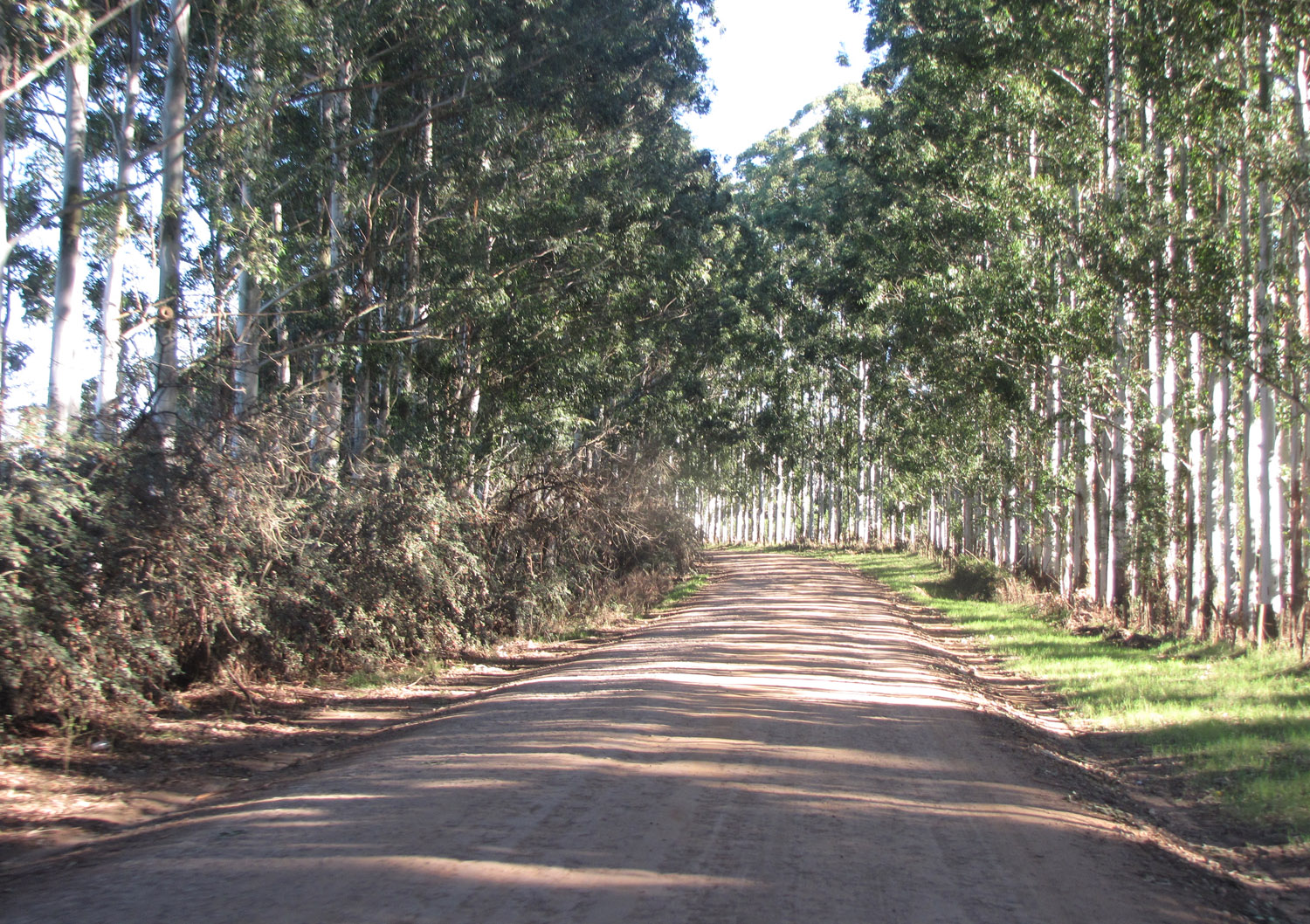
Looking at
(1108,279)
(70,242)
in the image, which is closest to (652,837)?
(70,242)

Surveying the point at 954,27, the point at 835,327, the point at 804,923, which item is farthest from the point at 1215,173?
the point at 835,327

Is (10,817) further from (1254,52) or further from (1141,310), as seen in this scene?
(1254,52)

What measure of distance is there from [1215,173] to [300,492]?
15624mm

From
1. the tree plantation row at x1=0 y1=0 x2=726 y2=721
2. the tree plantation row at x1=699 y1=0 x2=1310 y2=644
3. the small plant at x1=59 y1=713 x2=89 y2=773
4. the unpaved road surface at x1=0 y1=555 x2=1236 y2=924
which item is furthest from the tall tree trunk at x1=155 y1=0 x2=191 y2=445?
the tree plantation row at x1=699 y1=0 x2=1310 y2=644

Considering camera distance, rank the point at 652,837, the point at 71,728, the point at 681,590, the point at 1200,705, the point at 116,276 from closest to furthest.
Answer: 1. the point at 652,837
2. the point at 71,728
3. the point at 1200,705
4. the point at 116,276
5. the point at 681,590

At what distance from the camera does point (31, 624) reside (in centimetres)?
804

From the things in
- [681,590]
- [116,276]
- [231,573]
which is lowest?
[681,590]

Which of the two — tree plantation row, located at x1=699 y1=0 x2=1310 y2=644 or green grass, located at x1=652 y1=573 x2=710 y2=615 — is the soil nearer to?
green grass, located at x1=652 y1=573 x2=710 y2=615

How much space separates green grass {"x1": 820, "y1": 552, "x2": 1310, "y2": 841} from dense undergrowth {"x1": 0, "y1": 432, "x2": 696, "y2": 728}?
26.6 ft

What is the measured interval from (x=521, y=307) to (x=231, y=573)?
10.4 meters

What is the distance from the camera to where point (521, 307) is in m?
19.6

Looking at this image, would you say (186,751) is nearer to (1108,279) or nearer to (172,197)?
(172,197)

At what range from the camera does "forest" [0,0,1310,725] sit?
409 inches

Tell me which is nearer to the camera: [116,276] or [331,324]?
[116,276]
